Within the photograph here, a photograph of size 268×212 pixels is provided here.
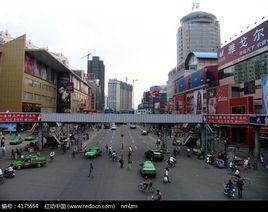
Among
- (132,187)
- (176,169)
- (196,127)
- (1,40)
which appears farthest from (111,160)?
(1,40)

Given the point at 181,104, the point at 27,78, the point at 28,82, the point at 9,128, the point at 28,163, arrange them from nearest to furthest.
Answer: the point at 28,163 → the point at 9,128 → the point at 27,78 → the point at 28,82 → the point at 181,104

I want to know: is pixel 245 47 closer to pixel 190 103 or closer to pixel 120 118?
pixel 120 118

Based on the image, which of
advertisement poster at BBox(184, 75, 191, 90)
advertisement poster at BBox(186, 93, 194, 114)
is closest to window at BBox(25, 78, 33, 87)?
advertisement poster at BBox(186, 93, 194, 114)

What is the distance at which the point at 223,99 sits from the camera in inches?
3002

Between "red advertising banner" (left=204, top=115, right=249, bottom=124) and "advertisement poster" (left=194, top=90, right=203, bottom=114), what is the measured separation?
39.9 meters

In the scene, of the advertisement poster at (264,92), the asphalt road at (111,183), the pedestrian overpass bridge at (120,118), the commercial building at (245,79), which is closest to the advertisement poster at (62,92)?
the commercial building at (245,79)

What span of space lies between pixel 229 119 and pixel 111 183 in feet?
91.3

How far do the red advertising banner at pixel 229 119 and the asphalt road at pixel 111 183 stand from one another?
10.9 metres

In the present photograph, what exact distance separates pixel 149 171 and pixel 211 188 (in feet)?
23.4

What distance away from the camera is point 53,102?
406 ft

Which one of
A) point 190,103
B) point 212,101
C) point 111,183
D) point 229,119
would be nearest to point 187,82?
point 190,103

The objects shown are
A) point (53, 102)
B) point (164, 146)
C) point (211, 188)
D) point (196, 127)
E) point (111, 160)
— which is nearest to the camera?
point (211, 188)
